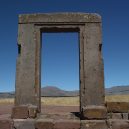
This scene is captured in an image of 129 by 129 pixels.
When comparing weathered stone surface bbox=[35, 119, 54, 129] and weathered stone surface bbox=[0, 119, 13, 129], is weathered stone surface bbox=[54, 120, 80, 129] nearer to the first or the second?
weathered stone surface bbox=[35, 119, 54, 129]

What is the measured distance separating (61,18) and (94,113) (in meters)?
2.92

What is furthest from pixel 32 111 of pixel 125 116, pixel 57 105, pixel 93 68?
pixel 57 105

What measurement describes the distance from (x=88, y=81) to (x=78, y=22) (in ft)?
5.79

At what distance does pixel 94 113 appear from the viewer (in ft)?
27.3

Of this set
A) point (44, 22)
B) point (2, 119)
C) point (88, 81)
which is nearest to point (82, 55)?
point (88, 81)

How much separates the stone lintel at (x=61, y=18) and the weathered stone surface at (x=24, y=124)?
9.39 ft

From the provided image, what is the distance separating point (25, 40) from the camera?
354 inches

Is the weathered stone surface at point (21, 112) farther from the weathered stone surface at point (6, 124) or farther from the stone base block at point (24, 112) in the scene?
the weathered stone surface at point (6, 124)

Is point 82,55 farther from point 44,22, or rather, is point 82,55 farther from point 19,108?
point 19,108

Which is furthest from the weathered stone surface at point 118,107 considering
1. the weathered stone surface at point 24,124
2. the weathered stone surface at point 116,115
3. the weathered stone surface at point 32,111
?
the weathered stone surface at point 24,124

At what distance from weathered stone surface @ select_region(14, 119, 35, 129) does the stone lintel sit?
9.39ft

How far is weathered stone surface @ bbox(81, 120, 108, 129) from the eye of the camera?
815cm

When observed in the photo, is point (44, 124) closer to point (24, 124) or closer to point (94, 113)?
point (24, 124)

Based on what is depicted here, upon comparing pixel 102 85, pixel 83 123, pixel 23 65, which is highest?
pixel 23 65
